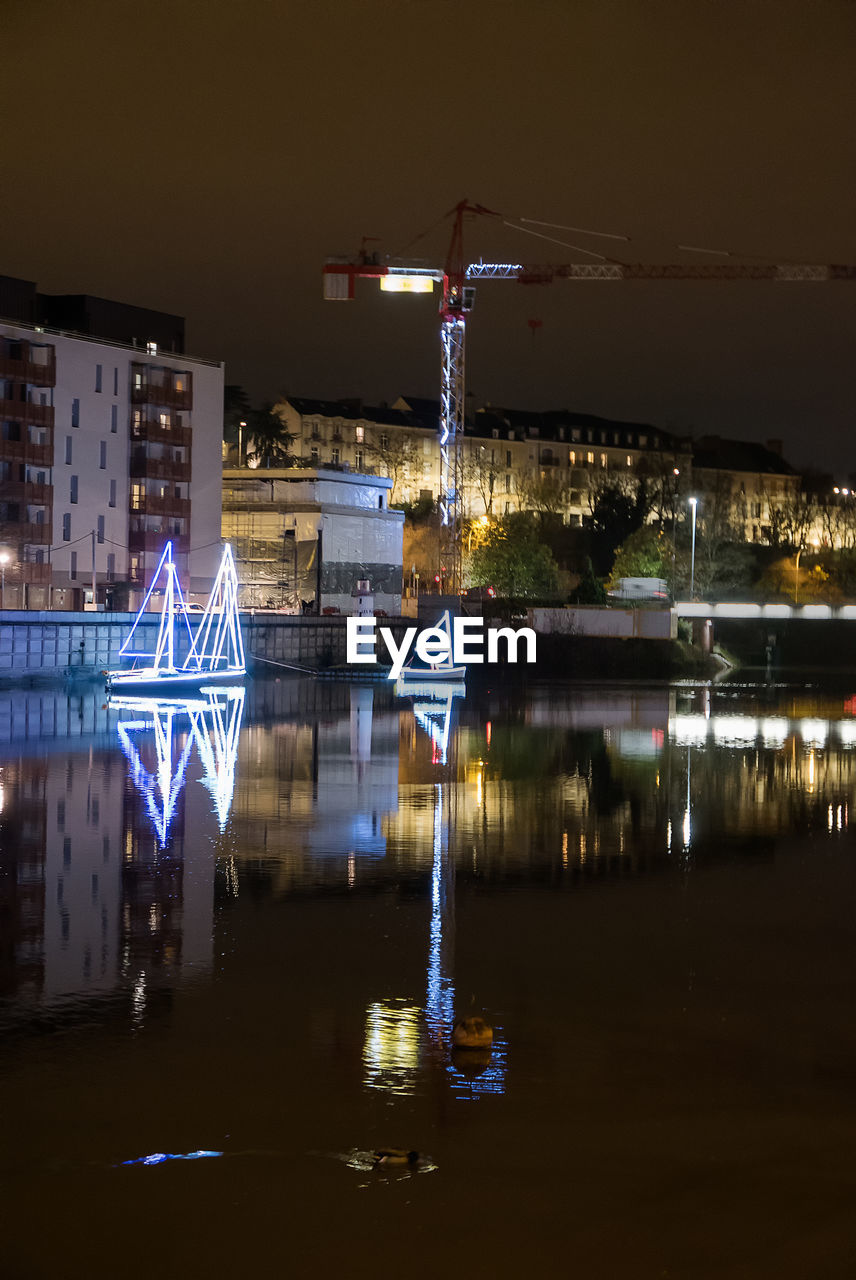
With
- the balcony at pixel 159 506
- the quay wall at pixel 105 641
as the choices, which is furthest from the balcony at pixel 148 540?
the quay wall at pixel 105 641

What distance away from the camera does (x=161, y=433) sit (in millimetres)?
94438

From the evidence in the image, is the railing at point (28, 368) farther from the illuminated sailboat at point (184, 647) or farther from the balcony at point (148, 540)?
the illuminated sailboat at point (184, 647)

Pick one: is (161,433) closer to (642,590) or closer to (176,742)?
(642,590)

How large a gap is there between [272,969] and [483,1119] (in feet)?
17.1

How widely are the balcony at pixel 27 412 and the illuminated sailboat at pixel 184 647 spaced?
1149 centimetres

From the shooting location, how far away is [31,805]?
98.8 feet

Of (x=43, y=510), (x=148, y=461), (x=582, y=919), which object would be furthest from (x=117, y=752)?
(x=148, y=461)

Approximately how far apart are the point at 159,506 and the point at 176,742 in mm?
53034

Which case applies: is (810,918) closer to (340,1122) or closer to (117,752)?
(340,1122)

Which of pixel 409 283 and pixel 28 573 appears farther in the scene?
pixel 409 283

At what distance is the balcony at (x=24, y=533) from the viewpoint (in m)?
83.6

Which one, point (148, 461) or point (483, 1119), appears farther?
point (148, 461)

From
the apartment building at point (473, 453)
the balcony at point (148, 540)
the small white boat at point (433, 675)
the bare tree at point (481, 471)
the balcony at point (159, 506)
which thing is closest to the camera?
the small white boat at point (433, 675)

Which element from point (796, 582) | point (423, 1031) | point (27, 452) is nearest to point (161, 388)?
point (27, 452)
